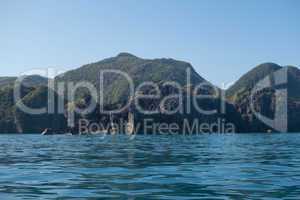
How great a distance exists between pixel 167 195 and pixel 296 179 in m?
8.71

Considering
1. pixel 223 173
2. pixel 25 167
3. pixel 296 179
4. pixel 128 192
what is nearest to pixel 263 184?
pixel 296 179

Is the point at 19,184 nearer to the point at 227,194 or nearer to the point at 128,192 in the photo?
the point at 128,192

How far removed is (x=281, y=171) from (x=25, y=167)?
1708 cm

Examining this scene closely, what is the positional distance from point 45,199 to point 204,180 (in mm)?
9188

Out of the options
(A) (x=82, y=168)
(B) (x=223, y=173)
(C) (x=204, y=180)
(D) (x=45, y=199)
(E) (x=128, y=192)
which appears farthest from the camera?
(A) (x=82, y=168)

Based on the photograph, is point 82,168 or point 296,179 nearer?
point 296,179

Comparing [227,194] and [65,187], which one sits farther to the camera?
[65,187]

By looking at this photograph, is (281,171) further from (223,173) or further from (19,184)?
(19,184)

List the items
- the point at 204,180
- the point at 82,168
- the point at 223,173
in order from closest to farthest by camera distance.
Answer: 1. the point at 204,180
2. the point at 223,173
3. the point at 82,168

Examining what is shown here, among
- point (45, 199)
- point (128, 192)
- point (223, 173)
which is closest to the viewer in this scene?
point (45, 199)

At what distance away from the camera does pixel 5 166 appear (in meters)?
33.9

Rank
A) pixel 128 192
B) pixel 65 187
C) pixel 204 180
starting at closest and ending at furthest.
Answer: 1. pixel 128 192
2. pixel 65 187
3. pixel 204 180

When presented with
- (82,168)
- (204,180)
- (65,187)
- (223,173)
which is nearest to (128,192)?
(65,187)

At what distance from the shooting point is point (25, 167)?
33.1 metres
